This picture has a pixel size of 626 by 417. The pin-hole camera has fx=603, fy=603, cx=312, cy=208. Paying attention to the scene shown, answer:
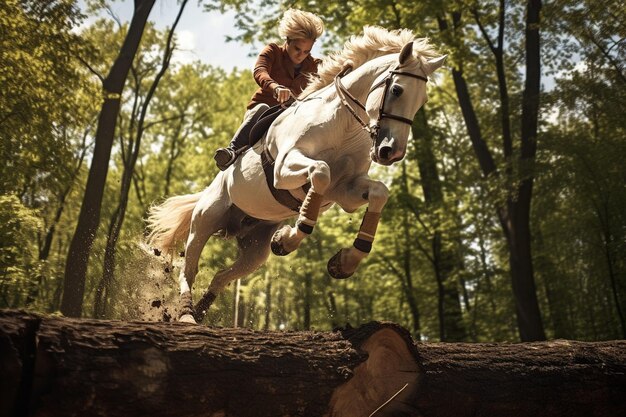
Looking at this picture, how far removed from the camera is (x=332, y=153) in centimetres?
546

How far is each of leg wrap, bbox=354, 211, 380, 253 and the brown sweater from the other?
2.13 m

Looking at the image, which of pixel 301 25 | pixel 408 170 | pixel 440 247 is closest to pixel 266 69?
pixel 301 25

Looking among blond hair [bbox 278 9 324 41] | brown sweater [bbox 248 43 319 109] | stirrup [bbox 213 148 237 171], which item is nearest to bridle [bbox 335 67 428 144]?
blond hair [bbox 278 9 324 41]

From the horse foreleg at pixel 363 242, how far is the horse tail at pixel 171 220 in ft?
10.1

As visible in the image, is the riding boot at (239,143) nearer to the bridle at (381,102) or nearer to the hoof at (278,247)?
the bridle at (381,102)

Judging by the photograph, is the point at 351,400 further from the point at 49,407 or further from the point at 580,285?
the point at 580,285

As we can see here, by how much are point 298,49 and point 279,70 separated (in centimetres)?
32

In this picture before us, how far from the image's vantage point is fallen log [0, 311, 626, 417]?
291 cm

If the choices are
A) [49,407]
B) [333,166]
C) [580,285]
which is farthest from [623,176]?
[49,407]

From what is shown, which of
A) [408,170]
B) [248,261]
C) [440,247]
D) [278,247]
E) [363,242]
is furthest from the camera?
[408,170]

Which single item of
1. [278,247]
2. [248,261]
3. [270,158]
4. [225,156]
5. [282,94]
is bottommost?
[278,247]

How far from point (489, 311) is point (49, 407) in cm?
2080

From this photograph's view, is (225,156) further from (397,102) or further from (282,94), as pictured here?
(397,102)

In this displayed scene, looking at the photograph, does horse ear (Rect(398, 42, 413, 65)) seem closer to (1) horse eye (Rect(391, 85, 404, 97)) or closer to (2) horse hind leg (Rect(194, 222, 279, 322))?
(1) horse eye (Rect(391, 85, 404, 97))
